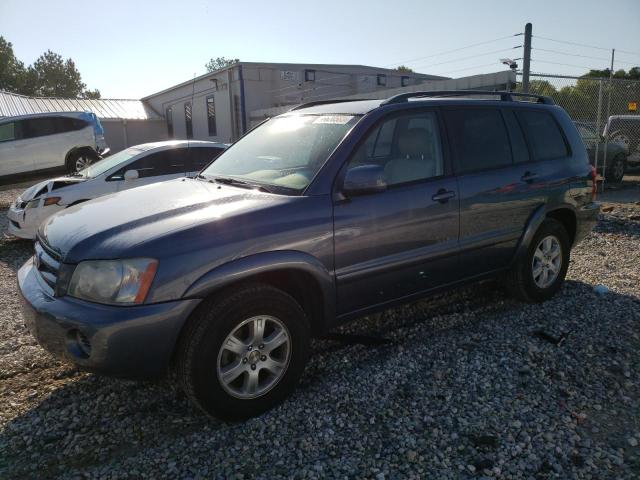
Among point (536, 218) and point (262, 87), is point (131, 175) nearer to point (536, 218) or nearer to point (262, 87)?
point (536, 218)

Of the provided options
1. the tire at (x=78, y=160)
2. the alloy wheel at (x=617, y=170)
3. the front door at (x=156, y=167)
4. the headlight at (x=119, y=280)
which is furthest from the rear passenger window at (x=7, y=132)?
the alloy wheel at (x=617, y=170)

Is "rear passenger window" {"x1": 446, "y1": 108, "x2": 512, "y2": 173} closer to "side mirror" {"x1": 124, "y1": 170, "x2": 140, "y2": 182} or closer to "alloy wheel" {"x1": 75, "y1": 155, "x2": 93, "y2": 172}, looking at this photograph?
"side mirror" {"x1": 124, "y1": 170, "x2": 140, "y2": 182}

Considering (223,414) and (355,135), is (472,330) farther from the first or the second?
(223,414)

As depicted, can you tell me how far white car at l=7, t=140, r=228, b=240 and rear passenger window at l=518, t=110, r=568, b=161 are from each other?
4.43 meters

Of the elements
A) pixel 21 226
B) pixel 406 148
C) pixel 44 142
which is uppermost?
pixel 44 142

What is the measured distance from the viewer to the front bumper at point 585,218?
15.6ft

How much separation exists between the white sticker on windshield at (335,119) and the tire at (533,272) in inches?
81.0

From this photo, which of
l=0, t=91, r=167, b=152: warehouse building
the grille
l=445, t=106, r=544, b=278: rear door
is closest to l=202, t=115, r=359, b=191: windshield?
l=445, t=106, r=544, b=278: rear door

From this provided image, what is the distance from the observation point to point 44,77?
76000mm

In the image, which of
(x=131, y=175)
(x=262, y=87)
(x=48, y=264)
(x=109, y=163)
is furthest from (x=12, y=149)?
(x=48, y=264)

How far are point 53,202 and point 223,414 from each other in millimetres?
5638

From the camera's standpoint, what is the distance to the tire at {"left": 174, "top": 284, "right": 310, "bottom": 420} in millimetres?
2611

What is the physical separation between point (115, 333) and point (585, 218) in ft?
14.3

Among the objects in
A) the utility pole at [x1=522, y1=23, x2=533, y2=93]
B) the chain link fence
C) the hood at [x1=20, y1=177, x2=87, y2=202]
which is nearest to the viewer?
the hood at [x1=20, y1=177, x2=87, y2=202]
